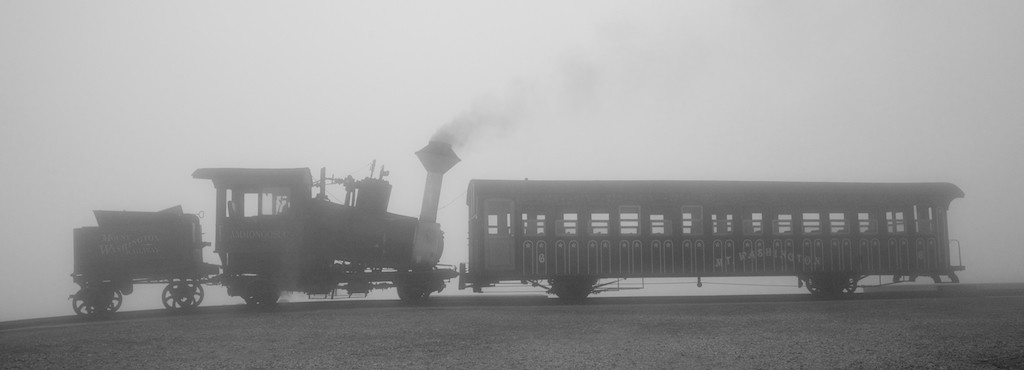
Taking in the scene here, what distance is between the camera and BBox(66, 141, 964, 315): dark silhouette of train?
61.8 ft

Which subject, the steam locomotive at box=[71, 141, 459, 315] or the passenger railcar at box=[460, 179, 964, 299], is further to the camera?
the passenger railcar at box=[460, 179, 964, 299]

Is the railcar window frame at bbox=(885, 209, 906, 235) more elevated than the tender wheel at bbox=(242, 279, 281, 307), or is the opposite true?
the railcar window frame at bbox=(885, 209, 906, 235)

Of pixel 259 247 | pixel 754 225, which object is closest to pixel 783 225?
pixel 754 225

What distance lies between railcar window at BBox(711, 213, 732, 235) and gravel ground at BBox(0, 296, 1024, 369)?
4856 millimetres

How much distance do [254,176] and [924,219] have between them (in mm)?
17902

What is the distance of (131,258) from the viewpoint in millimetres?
18703

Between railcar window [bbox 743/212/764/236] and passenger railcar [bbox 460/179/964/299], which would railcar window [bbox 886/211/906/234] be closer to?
passenger railcar [bbox 460/179/964/299]

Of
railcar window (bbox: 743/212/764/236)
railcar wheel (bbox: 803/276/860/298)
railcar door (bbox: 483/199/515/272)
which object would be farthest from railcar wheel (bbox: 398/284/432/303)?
railcar wheel (bbox: 803/276/860/298)

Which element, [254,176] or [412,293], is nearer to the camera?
[254,176]

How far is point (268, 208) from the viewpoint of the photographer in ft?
63.2

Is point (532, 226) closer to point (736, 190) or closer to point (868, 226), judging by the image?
point (736, 190)

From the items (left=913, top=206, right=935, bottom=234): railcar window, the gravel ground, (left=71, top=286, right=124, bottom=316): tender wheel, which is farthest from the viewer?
(left=913, top=206, right=935, bottom=234): railcar window

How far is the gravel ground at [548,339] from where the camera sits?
11.0 metres

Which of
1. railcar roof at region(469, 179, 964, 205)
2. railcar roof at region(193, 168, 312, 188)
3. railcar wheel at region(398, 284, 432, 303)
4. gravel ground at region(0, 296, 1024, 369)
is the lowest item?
gravel ground at region(0, 296, 1024, 369)
